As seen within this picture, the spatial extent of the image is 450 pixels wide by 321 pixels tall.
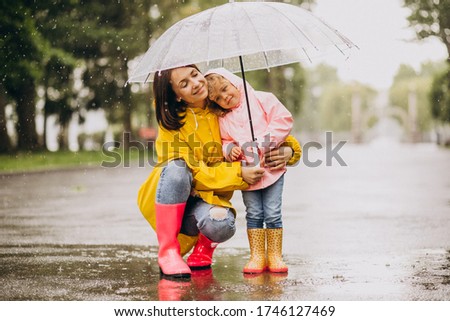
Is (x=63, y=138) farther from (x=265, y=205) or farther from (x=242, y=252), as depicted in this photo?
(x=265, y=205)

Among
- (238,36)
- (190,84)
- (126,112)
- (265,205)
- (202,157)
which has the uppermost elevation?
(126,112)

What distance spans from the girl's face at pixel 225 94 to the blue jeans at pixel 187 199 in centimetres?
47

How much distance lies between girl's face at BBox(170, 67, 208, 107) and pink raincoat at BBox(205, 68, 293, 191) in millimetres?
131

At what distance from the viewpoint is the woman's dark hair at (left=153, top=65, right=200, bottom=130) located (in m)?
5.17

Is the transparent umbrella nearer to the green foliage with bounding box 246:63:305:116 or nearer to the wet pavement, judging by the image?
the wet pavement

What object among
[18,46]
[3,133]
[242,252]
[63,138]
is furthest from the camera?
[63,138]

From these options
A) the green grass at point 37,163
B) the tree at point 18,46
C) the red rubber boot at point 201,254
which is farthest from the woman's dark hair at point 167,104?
the tree at point 18,46

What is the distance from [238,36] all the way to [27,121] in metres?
27.5

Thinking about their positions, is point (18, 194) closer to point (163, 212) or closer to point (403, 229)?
point (403, 229)

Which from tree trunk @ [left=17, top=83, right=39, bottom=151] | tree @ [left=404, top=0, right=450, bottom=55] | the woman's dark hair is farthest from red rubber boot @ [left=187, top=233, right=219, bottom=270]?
tree trunk @ [left=17, top=83, right=39, bottom=151]

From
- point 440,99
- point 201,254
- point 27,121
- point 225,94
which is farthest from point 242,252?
point 440,99

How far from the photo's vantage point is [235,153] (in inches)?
202

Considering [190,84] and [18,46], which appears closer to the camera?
[190,84]
